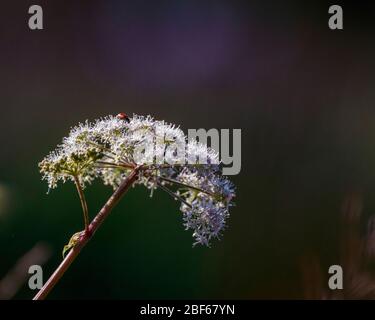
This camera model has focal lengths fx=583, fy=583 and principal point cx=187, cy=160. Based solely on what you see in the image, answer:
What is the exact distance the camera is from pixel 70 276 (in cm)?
276

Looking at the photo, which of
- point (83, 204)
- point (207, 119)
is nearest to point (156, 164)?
point (83, 204)

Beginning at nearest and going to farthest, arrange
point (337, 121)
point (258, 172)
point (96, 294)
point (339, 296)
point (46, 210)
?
point (339, 296)
point (96, 294)
point (46, 210)
point (258, 172)
point (337, 121)

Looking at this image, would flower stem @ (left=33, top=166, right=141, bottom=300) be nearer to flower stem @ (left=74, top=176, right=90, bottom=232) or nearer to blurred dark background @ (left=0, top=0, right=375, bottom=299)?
flower stem @ (left=74, top=176, right=90, bottom=232)

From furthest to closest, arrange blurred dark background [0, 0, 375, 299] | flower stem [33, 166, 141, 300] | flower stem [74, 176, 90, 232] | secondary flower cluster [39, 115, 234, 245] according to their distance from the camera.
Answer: blurred dark background [0, 0, 375, 299]
secondary flower cluster [39, 115, 234, 245]
flower stem [74, 176, 90, 232]
flower stem [33, 166, 141, 300]

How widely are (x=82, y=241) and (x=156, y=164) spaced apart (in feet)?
0.81

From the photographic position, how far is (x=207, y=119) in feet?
10.9

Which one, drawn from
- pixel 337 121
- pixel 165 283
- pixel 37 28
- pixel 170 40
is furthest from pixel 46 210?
pixel 337 121

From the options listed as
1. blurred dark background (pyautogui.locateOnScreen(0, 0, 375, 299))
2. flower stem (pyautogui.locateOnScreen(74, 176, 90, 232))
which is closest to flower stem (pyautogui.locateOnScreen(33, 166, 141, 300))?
flower stem (pyautogui.locateOnScreen(74, 176, 90, 232))

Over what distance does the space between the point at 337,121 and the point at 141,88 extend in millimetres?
1164

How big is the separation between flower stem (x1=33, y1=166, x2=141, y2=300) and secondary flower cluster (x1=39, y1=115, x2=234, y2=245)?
0.20ft

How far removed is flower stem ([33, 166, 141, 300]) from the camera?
3.10 feet

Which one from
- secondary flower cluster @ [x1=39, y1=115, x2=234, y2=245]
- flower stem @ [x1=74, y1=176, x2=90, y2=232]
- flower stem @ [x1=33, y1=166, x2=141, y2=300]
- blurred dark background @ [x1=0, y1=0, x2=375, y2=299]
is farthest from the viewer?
blurred dark background @ [x1=0, y1=0, x2=375, y2=299]

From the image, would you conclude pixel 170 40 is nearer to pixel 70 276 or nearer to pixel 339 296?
pixel 70 276

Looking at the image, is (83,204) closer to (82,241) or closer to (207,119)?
(82,241)
